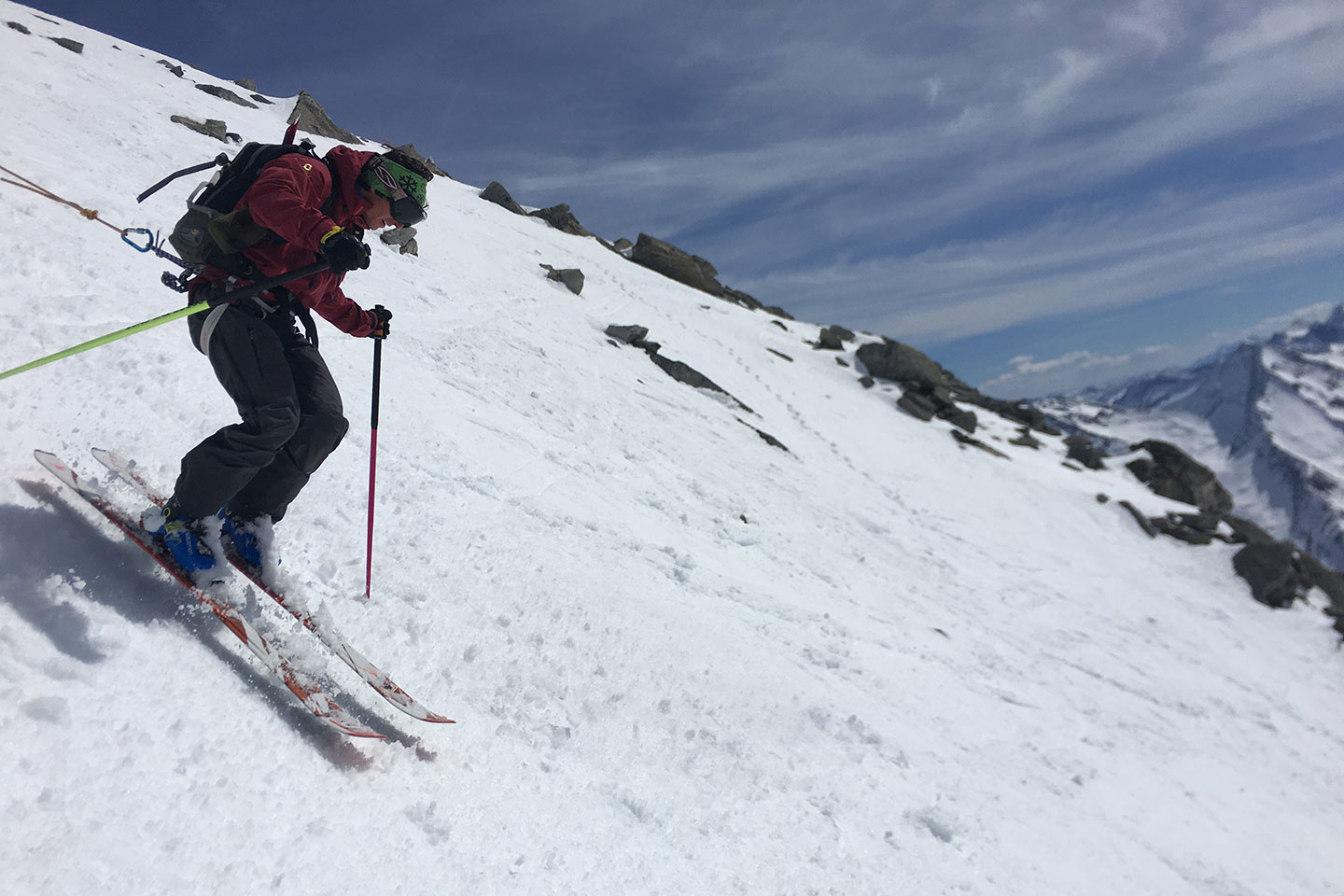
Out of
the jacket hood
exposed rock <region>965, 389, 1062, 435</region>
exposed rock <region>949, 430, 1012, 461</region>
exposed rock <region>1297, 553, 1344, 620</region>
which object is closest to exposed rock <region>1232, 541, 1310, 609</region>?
exposed rock <region>1297, 553, 1344, 620</region>

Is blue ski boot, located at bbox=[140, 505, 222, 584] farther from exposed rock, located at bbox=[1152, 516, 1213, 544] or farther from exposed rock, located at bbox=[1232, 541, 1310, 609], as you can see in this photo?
exposed rock, located at bbox=[1152, 516, 1213, 544]

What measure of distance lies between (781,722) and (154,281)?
8.58 metres

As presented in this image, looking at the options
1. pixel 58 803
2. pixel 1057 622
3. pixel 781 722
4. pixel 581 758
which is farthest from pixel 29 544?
pixel 1057 622

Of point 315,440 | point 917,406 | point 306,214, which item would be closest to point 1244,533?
point 917,406

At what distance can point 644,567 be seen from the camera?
7.38m

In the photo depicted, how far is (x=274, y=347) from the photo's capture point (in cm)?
367

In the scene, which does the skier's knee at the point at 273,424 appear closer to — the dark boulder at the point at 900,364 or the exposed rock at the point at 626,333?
the exposed rock at the point at 626,333

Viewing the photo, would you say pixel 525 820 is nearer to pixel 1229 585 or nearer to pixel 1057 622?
pixel 1057 622

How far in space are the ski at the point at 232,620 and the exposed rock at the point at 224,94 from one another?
1232 inches

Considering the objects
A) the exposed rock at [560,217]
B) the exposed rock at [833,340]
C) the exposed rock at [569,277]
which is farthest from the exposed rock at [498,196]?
the exposed rock at [833,340]

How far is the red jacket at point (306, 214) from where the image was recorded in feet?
10.8

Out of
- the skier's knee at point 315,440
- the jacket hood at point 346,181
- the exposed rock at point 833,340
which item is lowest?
the skier's knee at point 315,440

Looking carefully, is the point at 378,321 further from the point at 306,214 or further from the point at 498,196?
the point at 498,196

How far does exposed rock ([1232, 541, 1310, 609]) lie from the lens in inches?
860
